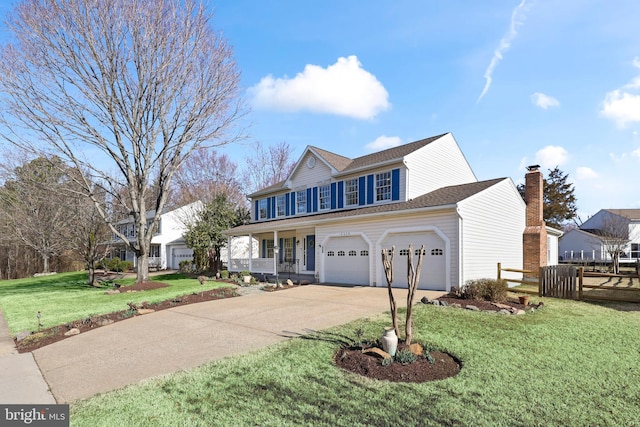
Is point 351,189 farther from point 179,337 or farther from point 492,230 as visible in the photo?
point 179,337

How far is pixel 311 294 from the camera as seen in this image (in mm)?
13422

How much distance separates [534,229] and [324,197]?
11.0 m

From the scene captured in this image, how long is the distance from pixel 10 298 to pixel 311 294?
1435 centimetres

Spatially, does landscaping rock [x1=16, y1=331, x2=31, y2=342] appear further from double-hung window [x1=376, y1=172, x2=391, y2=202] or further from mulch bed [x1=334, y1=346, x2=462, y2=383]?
double-hung window [x1=376, y1=172, x2=391, y2=202]

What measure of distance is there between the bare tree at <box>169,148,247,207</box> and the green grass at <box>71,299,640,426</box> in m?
32.8

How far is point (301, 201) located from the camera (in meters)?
22.5

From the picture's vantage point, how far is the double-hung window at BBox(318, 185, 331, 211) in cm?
2064

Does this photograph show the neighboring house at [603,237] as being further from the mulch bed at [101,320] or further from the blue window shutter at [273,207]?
the mulch bed at [101,320]

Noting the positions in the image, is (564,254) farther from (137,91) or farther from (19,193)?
(19,193)

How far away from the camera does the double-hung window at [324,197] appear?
20.6 m

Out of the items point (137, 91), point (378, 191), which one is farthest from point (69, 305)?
point (378, 191)

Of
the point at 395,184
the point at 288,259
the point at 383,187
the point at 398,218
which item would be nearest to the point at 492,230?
the point at 398,218

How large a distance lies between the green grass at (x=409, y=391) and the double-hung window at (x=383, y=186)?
11.0 m

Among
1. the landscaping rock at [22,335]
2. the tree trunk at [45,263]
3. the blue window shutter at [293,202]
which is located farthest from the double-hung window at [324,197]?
the tree trunk at [45,263]
